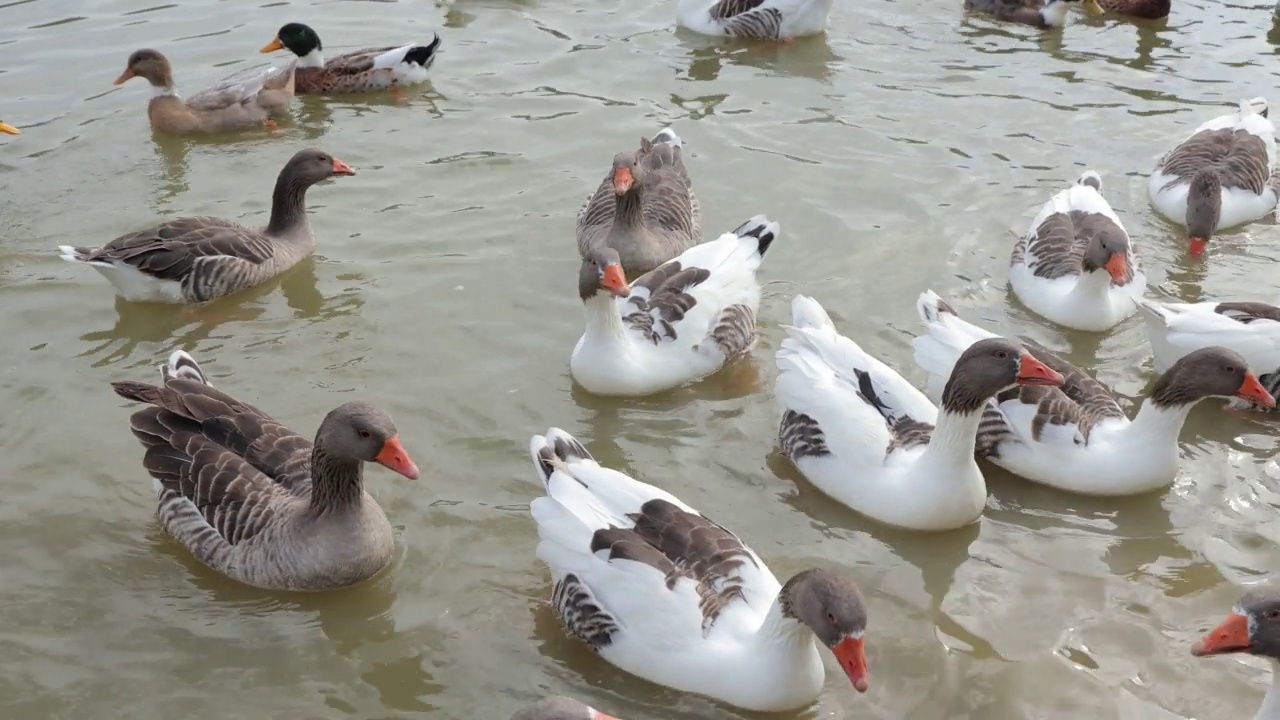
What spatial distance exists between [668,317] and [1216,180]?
4.79 metres

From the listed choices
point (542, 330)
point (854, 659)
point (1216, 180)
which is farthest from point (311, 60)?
point (854, 659)

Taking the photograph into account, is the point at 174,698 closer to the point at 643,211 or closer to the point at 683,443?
the point at 683,443

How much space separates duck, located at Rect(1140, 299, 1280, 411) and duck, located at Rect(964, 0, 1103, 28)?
283 inches

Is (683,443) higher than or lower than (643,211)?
lower

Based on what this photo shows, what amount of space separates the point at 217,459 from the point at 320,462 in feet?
2.44

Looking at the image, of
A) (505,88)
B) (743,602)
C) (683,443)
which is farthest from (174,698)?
(505,88)

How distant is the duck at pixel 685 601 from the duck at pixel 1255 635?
5.01ft

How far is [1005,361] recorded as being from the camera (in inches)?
285

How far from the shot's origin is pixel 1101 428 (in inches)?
313

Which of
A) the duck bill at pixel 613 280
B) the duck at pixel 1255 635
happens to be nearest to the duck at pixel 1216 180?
the duck bill at pixel 613 280

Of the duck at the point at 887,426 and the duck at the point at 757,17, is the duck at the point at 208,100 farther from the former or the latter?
the duck at the point at 887,426

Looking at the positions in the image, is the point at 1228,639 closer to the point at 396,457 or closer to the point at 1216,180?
the point at 396,457

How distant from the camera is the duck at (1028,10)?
49.9ft

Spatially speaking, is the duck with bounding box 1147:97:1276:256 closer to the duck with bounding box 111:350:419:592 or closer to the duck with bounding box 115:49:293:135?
the duck with bounding box 111:350:419:592
